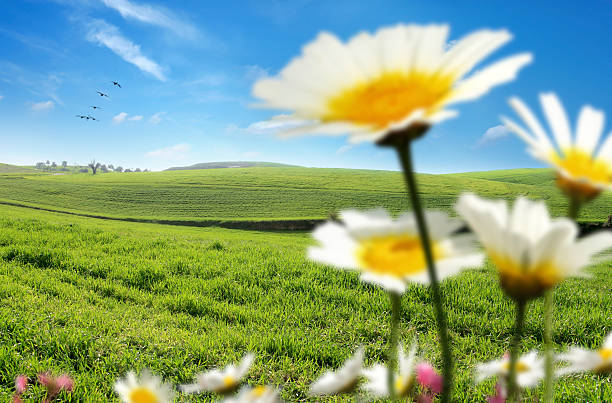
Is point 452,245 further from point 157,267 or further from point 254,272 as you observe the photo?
point 157,267

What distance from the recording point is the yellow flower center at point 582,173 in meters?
0.34

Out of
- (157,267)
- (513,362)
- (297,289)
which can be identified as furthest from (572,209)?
(157,267)

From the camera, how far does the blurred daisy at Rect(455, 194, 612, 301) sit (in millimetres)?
327

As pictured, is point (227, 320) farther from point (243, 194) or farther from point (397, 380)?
point (243, 194)

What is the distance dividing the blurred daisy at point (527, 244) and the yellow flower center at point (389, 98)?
3.8 inches

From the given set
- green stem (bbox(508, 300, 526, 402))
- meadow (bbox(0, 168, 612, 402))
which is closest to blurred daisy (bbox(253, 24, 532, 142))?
green stem (bbox(508, 300, 526, 402))

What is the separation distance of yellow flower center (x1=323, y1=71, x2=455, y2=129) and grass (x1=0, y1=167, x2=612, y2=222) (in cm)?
3100

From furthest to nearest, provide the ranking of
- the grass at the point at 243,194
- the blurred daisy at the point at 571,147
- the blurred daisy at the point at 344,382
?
the grass at the point at 243,194 → the blurred daisy at the point at 344,382 → the blurred daisy at the point at 571,147

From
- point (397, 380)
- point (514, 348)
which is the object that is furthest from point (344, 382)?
point (514, 348)

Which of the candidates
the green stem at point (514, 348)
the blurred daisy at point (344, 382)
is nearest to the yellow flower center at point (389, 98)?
the green stem at point (514, 348)

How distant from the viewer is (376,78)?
373 mm

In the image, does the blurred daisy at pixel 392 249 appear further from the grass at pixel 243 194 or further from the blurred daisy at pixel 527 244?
the grass at pixel 243 194

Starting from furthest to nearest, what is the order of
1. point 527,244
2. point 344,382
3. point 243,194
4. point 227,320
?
point 243,194 < point 227,320 < point 344,382 < point 527,244

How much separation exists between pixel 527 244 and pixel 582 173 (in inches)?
3.8
